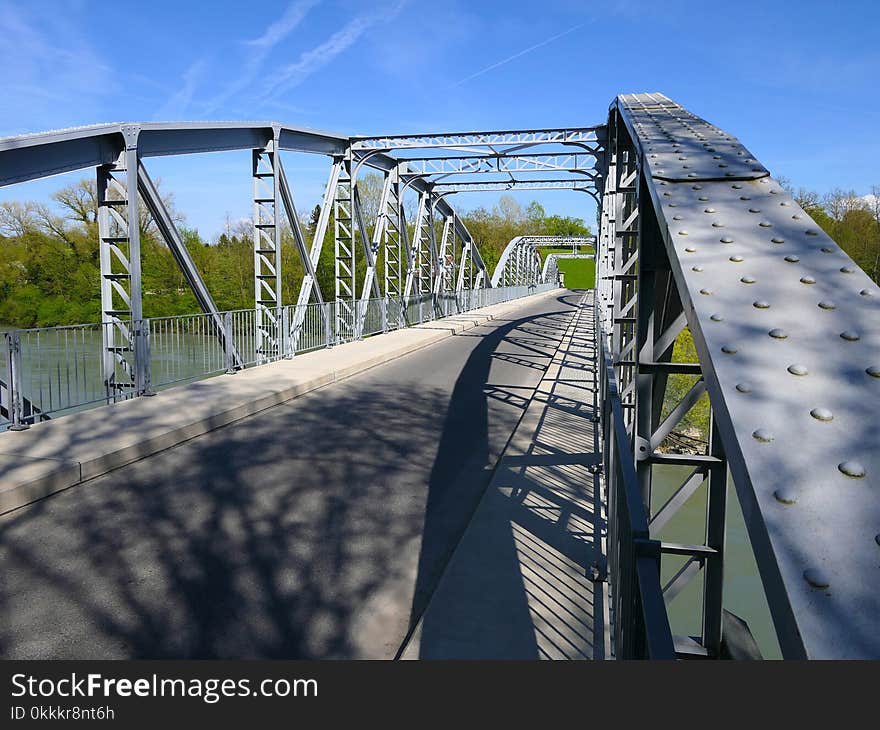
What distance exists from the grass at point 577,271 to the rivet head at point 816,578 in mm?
136405

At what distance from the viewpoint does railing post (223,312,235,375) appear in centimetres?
1366

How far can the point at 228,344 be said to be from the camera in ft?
45.2

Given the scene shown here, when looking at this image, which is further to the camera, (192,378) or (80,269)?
(80,269)

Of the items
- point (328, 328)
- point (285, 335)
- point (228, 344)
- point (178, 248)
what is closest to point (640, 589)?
point (178, 248)

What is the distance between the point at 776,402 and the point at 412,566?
411cm

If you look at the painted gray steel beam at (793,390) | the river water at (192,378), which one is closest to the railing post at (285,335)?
the river water at (192,378)

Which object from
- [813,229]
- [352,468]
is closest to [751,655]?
[813,229]

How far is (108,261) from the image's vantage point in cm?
1102

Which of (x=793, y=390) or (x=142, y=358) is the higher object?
(x=793, y=390)

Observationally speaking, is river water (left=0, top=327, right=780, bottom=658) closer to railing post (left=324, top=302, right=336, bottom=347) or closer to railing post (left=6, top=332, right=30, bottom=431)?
railing post (left=6, top=332, right=30, bottom=431)

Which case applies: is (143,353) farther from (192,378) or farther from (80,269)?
(80,269)

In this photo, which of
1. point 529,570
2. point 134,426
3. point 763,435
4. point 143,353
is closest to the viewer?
point 763,435

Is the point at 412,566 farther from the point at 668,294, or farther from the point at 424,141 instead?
the point at 424,141

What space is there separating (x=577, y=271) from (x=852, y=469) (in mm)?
141500
